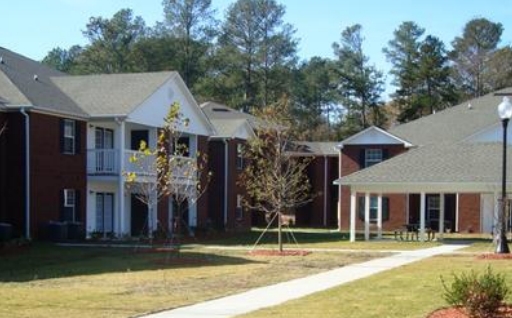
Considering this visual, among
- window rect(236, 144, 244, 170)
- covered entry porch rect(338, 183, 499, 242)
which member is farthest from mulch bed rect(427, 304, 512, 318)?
window rect(236, 144, 244, 170)

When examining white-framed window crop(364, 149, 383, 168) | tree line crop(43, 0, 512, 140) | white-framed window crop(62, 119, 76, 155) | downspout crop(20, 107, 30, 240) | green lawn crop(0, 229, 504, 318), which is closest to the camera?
green lawn crop(0, 229, 504, 318)

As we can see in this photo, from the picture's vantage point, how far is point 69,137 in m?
34.8

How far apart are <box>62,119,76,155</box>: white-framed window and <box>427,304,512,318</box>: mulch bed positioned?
938 inches

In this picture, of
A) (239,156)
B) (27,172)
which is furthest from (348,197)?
(27,172)

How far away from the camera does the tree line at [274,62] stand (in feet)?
267

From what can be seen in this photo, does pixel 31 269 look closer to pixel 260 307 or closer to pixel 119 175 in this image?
pixel 260 307

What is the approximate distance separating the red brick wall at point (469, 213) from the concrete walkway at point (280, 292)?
2223 cm

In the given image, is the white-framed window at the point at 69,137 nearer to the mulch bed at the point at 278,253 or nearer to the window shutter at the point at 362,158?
the mulch bed at the point at 278,253

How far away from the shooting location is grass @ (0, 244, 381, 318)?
1462cm

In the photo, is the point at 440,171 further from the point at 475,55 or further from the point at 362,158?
the point at 475,55

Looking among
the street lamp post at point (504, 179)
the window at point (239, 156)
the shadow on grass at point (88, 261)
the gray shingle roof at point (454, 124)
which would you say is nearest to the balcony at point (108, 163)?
the shadow on grass at point (88, 261)

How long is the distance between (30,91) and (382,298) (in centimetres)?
2192

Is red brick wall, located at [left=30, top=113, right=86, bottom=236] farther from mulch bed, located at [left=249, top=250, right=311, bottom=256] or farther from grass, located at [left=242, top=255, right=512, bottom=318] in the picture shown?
grass, located at [left=242, top=255, right=512, bottom=318]

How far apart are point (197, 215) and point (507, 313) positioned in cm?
3223
